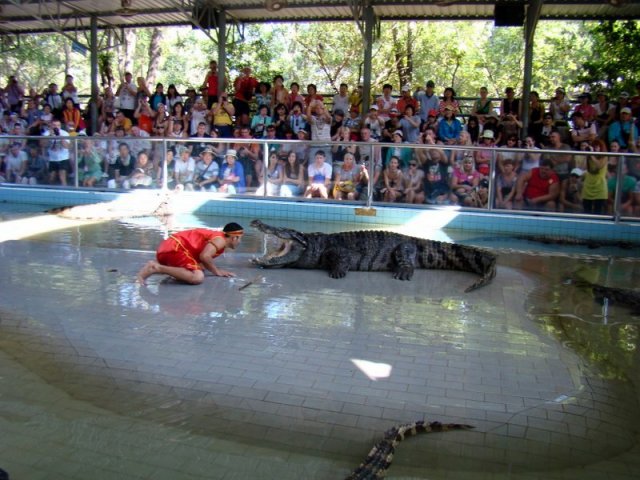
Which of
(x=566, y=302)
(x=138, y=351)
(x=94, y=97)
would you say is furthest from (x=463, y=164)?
(x=94, y=97)

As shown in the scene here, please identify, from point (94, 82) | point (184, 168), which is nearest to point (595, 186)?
point (184, 168)

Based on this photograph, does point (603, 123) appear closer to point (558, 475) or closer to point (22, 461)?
point (558, 475)

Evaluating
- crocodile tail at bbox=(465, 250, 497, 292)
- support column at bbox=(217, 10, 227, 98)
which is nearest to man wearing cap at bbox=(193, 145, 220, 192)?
support column at bbox=(217, 10, 227, 98)

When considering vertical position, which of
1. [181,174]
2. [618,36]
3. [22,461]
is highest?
[618,36]

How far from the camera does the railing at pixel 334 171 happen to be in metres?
8.91

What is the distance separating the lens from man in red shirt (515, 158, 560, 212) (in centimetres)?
898

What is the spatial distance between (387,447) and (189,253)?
133 inches

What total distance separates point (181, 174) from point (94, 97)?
5.82 m

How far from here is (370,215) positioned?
32.2 feet

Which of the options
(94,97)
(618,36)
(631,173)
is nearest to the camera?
(631,173)

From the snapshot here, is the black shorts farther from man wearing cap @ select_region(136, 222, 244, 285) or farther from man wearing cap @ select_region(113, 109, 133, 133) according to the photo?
man wearing cap @ select_region(136, 222, 244, 285)

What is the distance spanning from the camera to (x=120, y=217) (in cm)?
1023

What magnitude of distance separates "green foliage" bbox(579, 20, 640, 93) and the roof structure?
1125 millimetres

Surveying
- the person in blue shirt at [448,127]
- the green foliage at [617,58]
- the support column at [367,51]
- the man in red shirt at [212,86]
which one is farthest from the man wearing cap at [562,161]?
the man in red shirt at [212,86]
